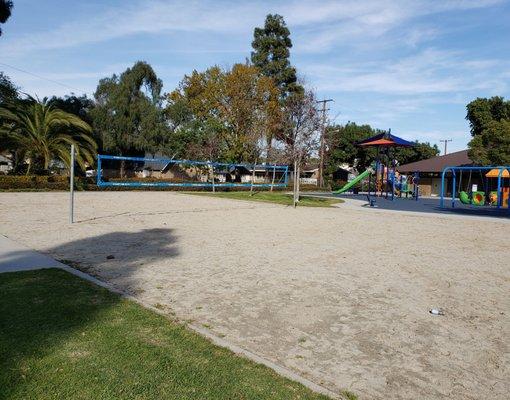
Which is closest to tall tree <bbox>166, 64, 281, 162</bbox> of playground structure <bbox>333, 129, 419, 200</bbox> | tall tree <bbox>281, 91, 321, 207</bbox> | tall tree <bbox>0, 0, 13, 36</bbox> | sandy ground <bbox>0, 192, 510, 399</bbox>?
tall tree <bbox>281, 91, 321, 207</bbox>

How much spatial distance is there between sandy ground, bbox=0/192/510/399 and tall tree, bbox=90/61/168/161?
1473 inches

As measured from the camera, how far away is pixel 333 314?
5281 mm

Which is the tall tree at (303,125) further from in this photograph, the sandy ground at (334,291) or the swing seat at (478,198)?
the sandy ground at (334,291)

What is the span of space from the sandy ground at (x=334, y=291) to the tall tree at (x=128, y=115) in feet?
123

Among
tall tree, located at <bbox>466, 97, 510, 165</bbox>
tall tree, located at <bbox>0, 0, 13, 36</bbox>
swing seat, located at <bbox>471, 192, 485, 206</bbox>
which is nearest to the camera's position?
tall tree, located at <bbox>0, 0, 13, 36</bbox>

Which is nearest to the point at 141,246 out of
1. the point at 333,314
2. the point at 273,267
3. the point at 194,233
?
the point at 194,233

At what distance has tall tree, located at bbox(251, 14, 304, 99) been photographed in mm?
53375

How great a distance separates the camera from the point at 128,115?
161 feet

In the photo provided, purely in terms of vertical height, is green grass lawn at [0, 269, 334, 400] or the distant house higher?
the distant house

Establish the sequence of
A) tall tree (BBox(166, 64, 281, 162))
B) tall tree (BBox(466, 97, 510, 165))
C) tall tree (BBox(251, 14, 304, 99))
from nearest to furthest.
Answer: tall tree (BBox(466, 97, 510, 165)) → tall tree (BBox(166, 64, 281, 162)) → tall tree (BBox(251, 14, 304, 99))

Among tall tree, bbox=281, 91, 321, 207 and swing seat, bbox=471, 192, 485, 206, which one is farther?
tall tree, bbox=281, 91, 321, 207

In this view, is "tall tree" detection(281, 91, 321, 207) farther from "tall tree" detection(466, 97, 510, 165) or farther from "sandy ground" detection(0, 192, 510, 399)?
"sandy ground" detection(0, 192, 510, 399)

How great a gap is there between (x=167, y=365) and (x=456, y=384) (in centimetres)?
244

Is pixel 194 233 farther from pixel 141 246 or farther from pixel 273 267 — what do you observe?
pixel 273 267
